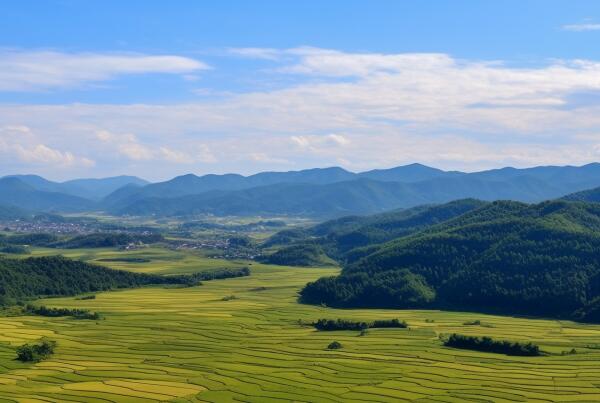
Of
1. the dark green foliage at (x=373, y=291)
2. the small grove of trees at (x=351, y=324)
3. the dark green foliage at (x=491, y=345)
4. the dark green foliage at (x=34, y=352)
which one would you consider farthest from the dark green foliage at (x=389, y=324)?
the dark green foliage at (x=34, y=352)

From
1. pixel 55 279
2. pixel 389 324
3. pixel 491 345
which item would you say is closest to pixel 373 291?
pixel 389 324

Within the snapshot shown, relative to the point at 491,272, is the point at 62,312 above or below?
below

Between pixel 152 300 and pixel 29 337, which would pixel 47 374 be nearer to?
pixel 29 337

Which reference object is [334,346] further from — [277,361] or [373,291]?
[373,291]

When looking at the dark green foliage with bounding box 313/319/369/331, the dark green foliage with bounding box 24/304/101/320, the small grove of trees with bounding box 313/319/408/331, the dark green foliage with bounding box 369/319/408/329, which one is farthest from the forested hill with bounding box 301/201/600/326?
the dark green foliage with bounding box 24/304/101/320

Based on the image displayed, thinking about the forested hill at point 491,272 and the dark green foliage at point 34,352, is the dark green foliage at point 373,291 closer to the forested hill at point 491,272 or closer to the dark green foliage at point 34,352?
the forested hill at point 491,272
